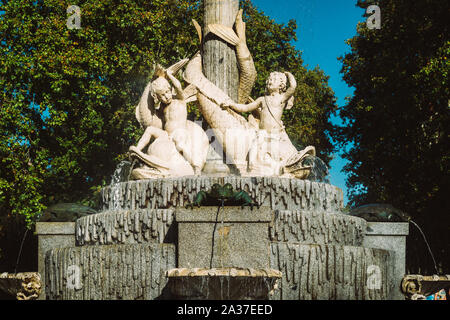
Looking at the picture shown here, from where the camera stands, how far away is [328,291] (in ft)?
33.8

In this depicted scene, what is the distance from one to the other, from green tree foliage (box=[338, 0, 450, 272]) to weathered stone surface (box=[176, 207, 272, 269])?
43.7 ft

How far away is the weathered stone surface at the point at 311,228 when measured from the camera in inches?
430

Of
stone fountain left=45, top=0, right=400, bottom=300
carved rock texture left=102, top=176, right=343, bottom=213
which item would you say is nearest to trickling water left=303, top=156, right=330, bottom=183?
stone fountain left=45, top=0, right=400, bottom=300

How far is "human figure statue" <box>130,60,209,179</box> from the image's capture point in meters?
13.5

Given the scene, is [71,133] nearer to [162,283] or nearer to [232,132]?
[232,132]

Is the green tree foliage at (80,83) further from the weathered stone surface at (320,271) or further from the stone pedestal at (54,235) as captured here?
the weathered stone surface at (320,271)

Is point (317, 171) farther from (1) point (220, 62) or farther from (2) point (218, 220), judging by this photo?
(2) point (218, 220)

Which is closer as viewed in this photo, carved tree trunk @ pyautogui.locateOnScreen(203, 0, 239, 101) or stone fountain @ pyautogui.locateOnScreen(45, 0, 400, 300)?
stone fountain @ pyautogui.locateOnScreen(45, 0, 400, 300)

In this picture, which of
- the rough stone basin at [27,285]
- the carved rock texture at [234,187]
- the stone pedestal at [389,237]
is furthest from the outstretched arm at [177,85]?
the rough stone basin at [27,285]

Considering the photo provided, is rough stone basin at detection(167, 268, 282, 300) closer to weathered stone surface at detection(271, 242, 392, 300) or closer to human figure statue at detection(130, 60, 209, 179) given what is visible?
weathered stone surface at detection(271, 242, 392, 300)

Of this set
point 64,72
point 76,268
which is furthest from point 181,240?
point 64,72

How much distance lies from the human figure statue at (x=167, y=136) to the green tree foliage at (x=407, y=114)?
35.0 ft

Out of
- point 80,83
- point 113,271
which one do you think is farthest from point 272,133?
point 80,83

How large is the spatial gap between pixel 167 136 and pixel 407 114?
→ 45.9ft
